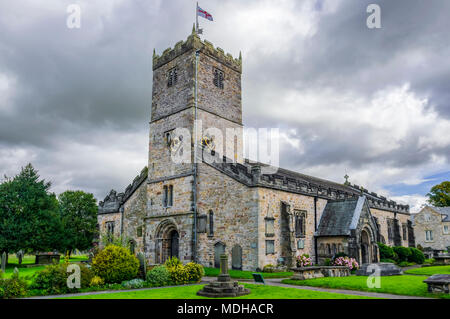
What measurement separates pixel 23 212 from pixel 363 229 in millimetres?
30302

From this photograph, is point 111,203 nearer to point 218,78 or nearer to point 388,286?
point 218,78

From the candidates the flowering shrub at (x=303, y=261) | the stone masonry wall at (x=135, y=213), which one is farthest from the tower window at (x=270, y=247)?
the stone masonry wall at (x=135, y=213)

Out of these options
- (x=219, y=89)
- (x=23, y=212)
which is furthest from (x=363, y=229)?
(x=23, y=212)

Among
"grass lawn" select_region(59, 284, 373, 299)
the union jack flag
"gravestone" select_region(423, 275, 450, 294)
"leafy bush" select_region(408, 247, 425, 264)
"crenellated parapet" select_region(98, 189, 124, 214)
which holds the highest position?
the union jack flag

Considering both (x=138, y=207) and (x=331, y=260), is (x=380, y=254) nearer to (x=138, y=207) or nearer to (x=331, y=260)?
(x=331, y=260)

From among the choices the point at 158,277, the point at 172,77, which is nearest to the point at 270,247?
the point at 158,277

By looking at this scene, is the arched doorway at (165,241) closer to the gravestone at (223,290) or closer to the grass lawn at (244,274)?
the grass lawn at (244,274)

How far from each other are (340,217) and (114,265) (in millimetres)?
18965

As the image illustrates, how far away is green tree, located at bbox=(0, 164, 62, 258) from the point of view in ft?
106

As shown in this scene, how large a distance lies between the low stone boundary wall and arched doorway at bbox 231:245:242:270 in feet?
18.0

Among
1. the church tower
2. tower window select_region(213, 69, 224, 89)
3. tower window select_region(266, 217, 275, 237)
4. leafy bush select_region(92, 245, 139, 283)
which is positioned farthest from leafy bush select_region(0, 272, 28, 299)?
tower window select_region(213, 69, 224, 89)

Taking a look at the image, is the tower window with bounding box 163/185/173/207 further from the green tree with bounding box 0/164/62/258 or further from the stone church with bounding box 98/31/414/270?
the green tree with bounding box 0/164/62/258

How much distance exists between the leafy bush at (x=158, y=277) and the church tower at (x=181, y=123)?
843 centimetres

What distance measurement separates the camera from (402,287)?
16297 millimetres
